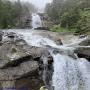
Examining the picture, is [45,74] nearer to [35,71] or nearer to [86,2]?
[35,71]

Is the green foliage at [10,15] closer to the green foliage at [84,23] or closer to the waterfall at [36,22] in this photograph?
the waterfall at [36,22]

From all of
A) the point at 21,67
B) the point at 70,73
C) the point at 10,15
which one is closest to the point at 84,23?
the point at 10,15

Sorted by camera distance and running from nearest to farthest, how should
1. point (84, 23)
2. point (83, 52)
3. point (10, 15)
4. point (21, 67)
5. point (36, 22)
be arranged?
point (21, 67)
point (83, 52)
point (84, 23)
point (10, 15)
point (36, 22)

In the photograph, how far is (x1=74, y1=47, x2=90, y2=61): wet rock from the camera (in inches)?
666

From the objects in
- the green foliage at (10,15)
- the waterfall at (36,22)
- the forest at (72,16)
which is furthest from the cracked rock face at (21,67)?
the waterfall at (36,22)

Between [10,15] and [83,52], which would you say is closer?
[83,52]

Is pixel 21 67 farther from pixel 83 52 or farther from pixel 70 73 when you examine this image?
pixel 83 52

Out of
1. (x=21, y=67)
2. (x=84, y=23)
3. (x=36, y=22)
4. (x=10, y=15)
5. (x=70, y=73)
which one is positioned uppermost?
(x=10, y=15)

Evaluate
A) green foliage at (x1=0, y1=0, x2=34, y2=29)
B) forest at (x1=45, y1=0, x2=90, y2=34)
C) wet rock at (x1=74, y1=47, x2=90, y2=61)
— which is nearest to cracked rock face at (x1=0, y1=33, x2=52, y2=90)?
wet rock at (x1=74, y1=47, x2=90, y2=61)

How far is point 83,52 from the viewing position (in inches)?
675

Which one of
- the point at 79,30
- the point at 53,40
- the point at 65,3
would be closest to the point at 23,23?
the point at 65,3

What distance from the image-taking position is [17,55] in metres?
15.4

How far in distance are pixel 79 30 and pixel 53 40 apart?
648cm

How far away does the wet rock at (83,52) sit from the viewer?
55.5 ft
